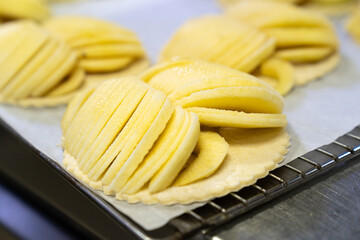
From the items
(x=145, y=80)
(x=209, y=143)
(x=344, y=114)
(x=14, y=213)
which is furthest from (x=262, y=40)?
(x=14, y=213)

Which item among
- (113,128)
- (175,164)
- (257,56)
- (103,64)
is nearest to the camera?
(175,164)

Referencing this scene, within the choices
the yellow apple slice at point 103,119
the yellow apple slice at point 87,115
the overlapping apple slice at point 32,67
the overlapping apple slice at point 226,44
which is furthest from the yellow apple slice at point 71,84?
the yellow apple slice at point 103,119

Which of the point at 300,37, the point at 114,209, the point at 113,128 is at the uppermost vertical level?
the point at 300,37

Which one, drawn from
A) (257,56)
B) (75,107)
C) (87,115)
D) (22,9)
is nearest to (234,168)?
(87,115)

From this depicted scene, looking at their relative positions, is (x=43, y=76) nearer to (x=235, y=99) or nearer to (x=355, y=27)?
(x=235, y=99)

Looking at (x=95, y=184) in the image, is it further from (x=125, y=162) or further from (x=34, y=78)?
(x=34, y=78)

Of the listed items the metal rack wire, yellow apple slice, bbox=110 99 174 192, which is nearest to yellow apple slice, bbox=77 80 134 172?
yellow apple slice, bbox=110 99 174 192

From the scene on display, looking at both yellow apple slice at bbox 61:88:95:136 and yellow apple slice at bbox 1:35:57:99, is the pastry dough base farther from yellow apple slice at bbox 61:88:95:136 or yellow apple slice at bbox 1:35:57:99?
yellow apple slice at bbox 1:35:57:99
